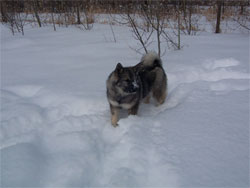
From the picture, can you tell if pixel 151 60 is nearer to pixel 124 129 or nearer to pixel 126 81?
pixel 126 81

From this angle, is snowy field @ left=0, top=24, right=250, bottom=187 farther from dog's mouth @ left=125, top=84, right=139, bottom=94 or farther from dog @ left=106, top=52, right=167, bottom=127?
dog's mouth @ left=125, top=84, right=139, bottom=94

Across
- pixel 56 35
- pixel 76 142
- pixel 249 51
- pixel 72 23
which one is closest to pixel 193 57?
pixel 249 51

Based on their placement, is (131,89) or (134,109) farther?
(134,109)

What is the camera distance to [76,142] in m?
2.45

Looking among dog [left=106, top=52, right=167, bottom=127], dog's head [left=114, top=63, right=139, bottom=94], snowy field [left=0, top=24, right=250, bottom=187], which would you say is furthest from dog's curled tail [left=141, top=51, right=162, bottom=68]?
dog's head [left=114, top=63, right=139, bottom=94]

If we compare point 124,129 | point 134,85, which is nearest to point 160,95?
point 134,85

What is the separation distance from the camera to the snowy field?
1.91 meters

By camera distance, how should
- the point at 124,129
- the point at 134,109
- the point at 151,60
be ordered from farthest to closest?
the point at 151,60 → the point at 134,109 → the point at 124,129

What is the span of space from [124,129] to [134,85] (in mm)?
654

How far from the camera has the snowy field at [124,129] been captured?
191 centimetres

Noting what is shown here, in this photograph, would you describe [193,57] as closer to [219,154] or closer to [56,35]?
[219,154]

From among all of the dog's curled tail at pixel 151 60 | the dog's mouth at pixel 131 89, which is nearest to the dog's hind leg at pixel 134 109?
the dog's mouth at pixel 131 89

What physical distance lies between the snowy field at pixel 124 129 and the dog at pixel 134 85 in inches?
8.2

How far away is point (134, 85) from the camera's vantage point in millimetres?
2818
